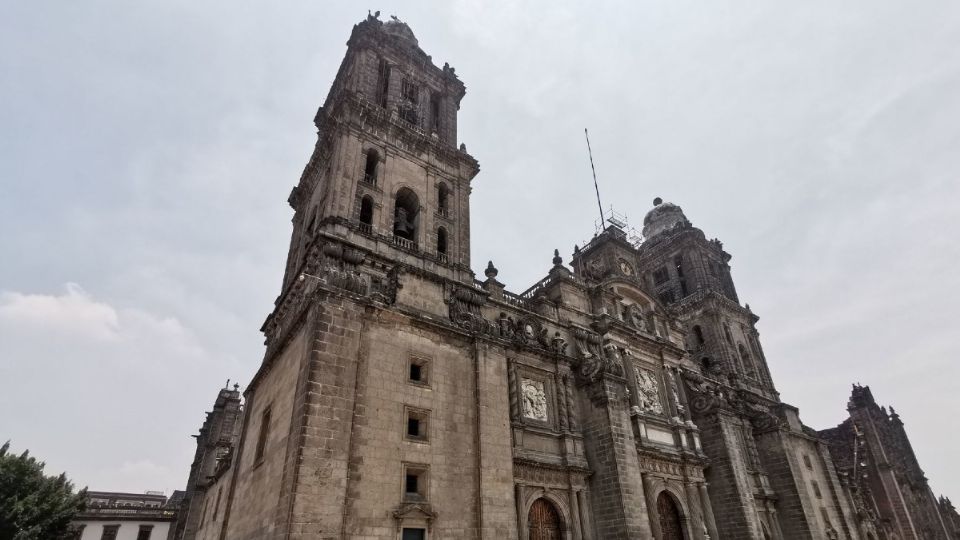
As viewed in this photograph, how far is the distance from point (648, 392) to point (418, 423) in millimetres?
15913

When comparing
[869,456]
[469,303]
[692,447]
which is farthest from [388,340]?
[869,456]

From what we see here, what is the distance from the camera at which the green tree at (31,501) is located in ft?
82.3

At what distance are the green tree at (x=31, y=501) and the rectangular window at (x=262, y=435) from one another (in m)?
16.4

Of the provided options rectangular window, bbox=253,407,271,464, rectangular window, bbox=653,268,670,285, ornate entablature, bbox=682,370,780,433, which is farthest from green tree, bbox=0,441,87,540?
rectangular window, bbox=653,268,670,285

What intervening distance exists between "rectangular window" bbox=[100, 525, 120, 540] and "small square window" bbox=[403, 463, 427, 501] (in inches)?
1459

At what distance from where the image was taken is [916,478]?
59469 mm

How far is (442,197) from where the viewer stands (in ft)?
87.6

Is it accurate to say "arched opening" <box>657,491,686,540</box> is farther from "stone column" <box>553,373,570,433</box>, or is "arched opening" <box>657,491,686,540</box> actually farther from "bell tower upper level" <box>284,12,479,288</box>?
"bell tower upper level" <box>284,12,479,288</box>

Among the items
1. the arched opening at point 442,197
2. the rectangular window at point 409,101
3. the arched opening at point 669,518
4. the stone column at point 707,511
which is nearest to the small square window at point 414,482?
the arched opening at point 442,197

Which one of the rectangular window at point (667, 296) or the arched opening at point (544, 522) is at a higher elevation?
the rectangular window at point (667, 296)

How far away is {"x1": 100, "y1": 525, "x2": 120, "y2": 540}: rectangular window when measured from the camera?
39.4 metres

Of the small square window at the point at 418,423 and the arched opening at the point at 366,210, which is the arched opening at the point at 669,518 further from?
the arched opening at the point at 366,210

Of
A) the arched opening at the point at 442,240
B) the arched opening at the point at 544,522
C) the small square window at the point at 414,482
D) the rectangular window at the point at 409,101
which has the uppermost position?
the rectangular window at the point at 409,101

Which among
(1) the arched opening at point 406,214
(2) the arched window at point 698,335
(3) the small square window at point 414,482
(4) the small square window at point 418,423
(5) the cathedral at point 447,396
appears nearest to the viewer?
(5) the cathedral at point 447,396
